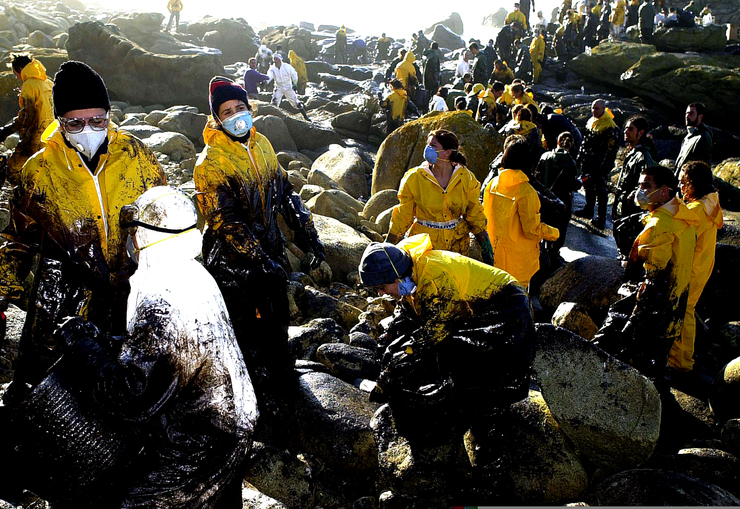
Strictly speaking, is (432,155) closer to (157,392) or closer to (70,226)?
(70,226)

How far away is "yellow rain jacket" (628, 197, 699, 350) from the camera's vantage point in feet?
15.1

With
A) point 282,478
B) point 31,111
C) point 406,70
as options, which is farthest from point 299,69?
point 282,478

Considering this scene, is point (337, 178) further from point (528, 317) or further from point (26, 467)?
point (26, 467)

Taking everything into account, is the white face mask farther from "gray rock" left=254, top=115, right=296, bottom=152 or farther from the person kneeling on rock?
"gray rock" left=254, top=115, right=296, bottom=152

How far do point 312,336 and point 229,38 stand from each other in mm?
31093

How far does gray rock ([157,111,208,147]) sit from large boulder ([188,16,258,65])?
20.1m

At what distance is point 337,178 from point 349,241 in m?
4.09

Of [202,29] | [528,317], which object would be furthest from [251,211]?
[202,29]

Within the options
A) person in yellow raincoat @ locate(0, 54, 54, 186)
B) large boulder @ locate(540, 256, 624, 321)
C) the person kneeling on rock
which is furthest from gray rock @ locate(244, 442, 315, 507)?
person in yellow raincoat @ locate(0, 54, 54, 186)

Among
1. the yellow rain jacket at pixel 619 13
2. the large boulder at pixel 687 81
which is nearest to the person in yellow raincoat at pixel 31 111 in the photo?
the large boulder at pixel 687 81

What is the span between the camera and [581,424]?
4.09 m

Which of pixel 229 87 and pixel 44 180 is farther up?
pixel 229 87

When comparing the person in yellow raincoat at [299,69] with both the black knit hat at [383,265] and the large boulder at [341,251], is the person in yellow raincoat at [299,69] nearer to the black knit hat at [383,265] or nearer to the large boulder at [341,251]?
the large boulder at [341,251]

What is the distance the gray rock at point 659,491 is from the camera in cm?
318
